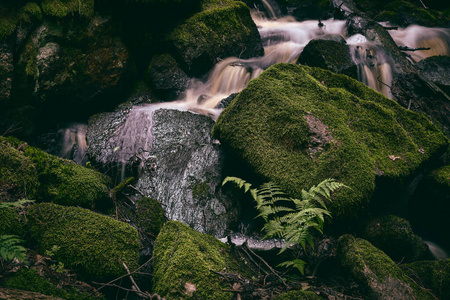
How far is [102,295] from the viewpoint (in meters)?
2.64

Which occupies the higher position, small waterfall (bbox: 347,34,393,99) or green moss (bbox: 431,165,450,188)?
small waterfall (bbox: 347,34,393,99)

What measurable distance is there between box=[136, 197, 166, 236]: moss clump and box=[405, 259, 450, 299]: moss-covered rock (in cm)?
316

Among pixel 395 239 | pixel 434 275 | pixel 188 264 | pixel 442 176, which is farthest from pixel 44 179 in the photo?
pixel 442 176

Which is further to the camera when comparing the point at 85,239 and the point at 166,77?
the point at 166,77

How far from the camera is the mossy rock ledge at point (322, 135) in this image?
3.88 meters

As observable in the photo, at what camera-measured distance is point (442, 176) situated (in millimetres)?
4703

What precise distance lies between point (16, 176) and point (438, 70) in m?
8.77

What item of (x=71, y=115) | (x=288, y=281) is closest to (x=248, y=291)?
(x=288, y=281)

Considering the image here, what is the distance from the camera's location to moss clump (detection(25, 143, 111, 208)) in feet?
12.0

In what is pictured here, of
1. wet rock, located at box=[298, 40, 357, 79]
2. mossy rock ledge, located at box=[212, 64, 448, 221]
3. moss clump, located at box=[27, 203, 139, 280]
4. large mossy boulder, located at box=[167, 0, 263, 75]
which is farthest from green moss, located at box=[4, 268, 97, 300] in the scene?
wet rock, located at box=[298, 40, 357, 79]

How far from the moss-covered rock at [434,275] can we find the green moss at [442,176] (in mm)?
1532

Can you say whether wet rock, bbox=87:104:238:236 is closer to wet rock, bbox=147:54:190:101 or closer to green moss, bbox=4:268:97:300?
wet rock, bbox=147:54:190:101

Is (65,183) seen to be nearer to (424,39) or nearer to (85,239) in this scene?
(85,239)

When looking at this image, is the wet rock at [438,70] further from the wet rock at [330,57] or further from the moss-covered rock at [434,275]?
the moss-covered rock at [434,275]
